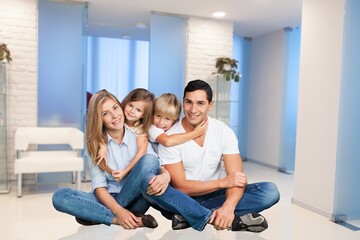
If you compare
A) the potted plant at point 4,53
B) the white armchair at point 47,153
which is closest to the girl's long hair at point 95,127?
the white armchair at point 47,153

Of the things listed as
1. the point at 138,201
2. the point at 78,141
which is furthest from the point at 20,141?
the point at 138,201

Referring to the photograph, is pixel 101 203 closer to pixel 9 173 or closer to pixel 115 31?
pixel 9 173

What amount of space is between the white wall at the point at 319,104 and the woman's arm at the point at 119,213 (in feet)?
8.21

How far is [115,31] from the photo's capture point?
6824mm

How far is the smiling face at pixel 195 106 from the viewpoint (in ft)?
6.67

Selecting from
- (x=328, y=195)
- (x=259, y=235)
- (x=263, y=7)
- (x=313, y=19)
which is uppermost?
(x=263, y=7)

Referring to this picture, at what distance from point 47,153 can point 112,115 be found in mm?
3013

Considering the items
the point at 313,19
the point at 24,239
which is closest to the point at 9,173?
the point at 24,239

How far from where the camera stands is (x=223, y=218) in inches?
76.4

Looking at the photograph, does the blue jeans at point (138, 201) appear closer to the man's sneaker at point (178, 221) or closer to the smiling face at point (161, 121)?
the man's sneaker at point (178, 221)

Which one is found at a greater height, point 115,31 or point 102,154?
point 115,31

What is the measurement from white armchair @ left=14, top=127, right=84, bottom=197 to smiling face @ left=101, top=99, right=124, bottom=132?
2.59m

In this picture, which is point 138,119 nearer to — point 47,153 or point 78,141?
point 78,141

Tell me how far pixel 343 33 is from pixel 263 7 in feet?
5.56
